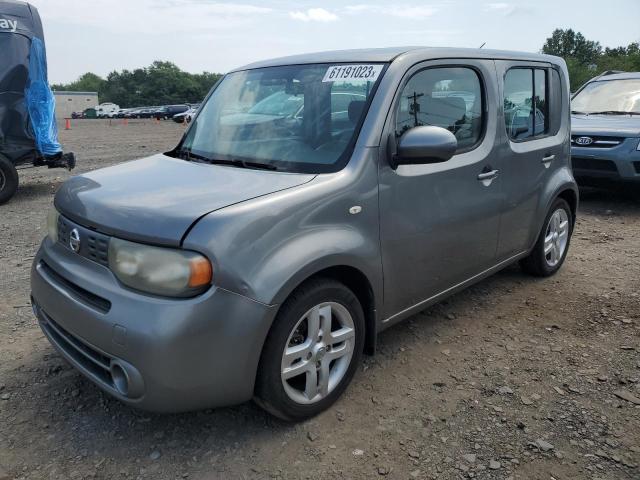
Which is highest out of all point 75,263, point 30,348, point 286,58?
point 286,58

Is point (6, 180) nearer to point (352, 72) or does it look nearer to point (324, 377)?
point (352, 72)

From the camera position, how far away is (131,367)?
6.96ft

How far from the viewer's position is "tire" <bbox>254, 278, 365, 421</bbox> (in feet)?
7.68

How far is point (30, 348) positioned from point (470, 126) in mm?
3127

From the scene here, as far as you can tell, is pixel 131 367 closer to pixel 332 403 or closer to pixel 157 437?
pixel 157 437

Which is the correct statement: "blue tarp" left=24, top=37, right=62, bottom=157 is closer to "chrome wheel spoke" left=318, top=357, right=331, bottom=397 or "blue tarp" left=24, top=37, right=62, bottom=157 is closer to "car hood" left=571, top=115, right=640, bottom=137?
"chrome wheel spoke" left=318, top=357, right=331, bottom=397

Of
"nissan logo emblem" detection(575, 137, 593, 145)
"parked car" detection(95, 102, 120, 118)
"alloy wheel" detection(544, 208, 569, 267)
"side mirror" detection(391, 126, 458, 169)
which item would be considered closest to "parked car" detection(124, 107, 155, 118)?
"parked car" detection(95, 102, 120, 118)

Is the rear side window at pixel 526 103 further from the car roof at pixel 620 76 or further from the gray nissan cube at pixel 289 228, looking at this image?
the car roof at pixel 620 76

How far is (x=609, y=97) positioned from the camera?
26.4ft

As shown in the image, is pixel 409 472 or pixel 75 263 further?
pixel 75 263

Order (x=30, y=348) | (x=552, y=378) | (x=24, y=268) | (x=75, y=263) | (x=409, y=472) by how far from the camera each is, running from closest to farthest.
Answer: (x=409, y=472) < (x=75, y=263) < (x=552, y=378) < (x=30, y=348) < (x=24, y=268)

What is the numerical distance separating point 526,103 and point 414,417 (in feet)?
8.34

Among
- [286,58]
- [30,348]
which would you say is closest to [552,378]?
[286,58]

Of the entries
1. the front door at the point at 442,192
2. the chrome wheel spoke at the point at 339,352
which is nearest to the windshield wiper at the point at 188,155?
the front door at the point at 442,192
